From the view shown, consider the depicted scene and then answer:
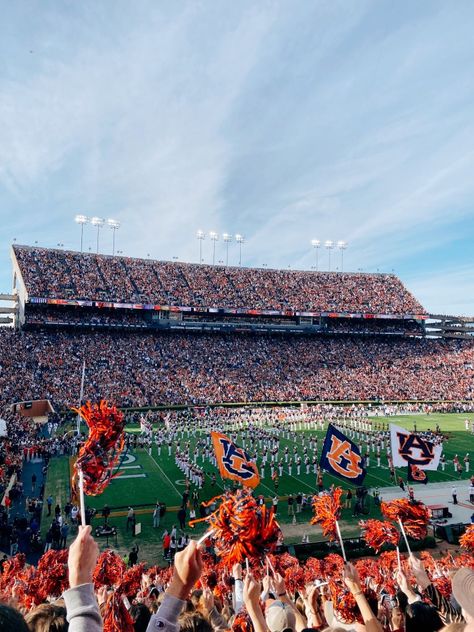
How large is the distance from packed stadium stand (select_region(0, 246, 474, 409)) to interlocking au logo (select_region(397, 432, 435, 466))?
2693 cm

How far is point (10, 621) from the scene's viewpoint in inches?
48.6

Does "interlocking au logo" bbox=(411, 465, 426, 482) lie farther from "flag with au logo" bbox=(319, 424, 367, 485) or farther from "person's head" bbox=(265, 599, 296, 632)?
"person's head" bbox=(265, 599, 296, 632)

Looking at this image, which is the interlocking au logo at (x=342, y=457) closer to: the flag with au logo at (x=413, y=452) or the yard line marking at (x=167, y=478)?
the flag with au logo at (x=413, y=452)

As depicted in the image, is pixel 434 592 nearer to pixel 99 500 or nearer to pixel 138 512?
pixel 138 512

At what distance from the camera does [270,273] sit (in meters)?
56.1

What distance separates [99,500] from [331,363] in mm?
33315

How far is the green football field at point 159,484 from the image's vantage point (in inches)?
569

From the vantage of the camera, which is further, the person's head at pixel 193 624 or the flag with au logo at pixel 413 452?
the flag with au logo at pixel 413 452

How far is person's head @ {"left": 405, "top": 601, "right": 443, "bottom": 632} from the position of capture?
8.42 feet

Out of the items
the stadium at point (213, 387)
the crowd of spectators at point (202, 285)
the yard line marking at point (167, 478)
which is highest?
the crowd of spectators at point (202, 285)

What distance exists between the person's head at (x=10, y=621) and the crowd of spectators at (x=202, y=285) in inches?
1671

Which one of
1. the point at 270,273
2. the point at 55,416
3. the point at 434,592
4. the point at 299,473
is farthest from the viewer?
the point at 270,273

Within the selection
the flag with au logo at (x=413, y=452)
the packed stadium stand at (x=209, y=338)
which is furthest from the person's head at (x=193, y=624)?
the packed stadium stand at (x=209, y=338)

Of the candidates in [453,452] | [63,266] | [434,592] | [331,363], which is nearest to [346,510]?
[453,452]
